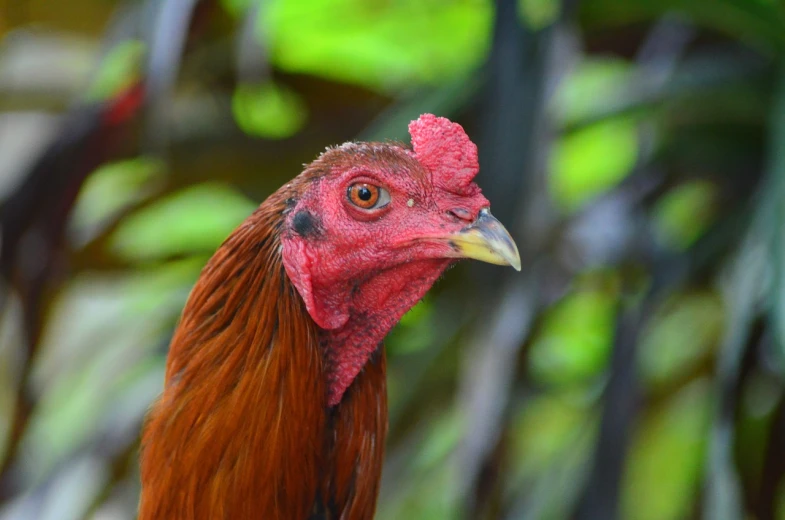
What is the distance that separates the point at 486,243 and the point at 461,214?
40mm

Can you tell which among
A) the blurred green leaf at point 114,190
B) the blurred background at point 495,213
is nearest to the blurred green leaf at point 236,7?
the blurred background at point 495,213

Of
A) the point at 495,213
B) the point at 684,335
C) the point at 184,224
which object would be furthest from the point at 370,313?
the point at 684,335

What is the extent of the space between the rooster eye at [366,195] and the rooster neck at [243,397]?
0.08 meters

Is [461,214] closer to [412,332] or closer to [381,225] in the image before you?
[381,225]

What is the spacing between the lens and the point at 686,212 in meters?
1.97

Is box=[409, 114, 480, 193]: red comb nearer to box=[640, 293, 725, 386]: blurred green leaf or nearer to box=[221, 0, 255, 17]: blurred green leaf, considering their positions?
box=[221, 0, 255, 17]: blurred green leaf

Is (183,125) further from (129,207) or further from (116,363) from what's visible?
(116,363)

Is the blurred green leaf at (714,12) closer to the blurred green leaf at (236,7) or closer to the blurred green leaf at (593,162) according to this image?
the blurred green leaf at (593,162)

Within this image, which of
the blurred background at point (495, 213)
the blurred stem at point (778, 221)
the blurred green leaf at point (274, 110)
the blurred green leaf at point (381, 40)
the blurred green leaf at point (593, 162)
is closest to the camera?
the blurred stem at point (778, 221)

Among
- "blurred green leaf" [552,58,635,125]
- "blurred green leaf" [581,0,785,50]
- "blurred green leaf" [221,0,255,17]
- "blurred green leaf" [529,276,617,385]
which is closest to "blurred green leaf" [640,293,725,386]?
"blurred green leaf" [529,276,617,385]

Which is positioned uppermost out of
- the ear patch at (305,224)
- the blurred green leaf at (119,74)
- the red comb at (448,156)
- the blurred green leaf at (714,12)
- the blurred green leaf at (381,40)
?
the blurred green leaf at (381,40)

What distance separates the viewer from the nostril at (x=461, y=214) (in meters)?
0.81

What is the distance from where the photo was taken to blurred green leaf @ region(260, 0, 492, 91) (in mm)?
1855

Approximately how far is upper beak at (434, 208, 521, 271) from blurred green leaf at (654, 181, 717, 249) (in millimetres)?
1018
